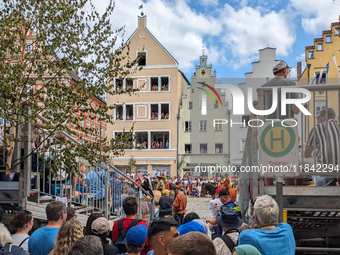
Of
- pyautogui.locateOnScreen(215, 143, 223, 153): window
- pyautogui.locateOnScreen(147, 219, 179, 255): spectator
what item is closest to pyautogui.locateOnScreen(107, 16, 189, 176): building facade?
pyautogui.locateOnScreen(215, 143, 223, 153): window

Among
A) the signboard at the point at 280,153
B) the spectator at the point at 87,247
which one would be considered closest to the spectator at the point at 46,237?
the spectator at the point at 87,247

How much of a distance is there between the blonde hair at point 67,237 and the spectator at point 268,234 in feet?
5.01

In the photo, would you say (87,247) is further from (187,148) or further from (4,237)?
(187,148)

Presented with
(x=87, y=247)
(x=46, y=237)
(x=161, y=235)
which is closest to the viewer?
(x=87, y=247)

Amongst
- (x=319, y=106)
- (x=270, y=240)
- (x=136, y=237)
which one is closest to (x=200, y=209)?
(x=319, y=106)

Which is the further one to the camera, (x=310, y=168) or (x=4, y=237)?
(x=310, y=168)

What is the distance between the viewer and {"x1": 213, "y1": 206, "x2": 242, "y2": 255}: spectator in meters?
3.82

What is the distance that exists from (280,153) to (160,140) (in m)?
40.7

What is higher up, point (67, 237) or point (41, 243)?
point (67, 237)

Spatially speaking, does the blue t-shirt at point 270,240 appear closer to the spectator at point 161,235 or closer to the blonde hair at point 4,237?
the spectator at point 161,235

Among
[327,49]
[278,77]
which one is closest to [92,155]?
[278,77]

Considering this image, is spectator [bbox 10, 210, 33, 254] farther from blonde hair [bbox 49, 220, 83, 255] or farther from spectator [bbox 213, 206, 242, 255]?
spectator [bbox 213, 206, 242, 255]

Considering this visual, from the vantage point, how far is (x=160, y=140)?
4500 cm

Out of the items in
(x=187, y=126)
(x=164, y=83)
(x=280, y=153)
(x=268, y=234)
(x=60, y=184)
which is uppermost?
Answer: (x=164, y=83)
